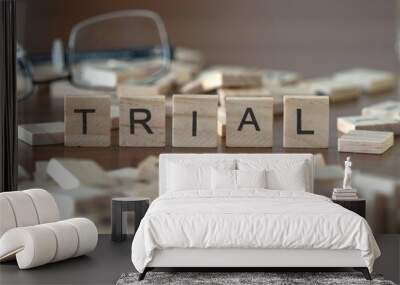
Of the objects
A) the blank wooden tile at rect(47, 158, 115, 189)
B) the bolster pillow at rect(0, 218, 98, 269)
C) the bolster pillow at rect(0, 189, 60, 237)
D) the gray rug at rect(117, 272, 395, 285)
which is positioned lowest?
the gray rug at rect(117, 272, 395, 285)

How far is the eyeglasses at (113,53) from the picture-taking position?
24.2ft

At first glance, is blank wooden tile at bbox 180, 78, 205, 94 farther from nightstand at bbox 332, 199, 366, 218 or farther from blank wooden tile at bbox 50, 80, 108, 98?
nightstand at bbox 332, 199, 366, 218

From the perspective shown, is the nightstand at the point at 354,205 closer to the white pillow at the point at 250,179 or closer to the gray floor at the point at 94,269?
the gray floor at the point at 94,269

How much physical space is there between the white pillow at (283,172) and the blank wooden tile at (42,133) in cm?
118

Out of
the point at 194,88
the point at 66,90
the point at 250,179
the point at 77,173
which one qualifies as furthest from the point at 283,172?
the point at 66,90

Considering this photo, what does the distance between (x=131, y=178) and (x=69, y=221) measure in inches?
40.1

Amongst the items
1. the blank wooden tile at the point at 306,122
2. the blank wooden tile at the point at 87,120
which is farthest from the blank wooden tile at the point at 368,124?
the blank wooden tile at the point at 87,120

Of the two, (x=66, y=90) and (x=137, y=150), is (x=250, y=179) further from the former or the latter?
(x=66, y=90)

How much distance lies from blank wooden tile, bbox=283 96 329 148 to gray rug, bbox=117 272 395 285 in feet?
4.02

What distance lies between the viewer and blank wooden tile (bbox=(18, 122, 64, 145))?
7.27 metres

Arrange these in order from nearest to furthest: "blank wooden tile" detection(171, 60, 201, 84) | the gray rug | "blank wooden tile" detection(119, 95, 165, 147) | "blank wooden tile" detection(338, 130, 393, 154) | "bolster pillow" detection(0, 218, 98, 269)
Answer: the gray rug
"bolster pillow" detection(0, 218, 98, 269)
"blank wooden tile" detection(338, 130, 393, 154)
"blank wooden tile" detection(119, 95, 165, 147)
"blank wooden tile" detection(171, 60, 201, 84)

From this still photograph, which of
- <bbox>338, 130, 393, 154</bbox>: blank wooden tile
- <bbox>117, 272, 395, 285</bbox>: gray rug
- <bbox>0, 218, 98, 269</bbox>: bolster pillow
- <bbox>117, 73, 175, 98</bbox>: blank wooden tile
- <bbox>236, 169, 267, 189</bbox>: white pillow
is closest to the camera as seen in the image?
<bbox>117, 272, 395, 285</bbox>: gray rug

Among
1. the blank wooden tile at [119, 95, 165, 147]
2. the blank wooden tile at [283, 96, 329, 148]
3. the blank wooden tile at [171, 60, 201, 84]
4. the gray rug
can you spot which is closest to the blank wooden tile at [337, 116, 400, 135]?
the blank wooden tile at [283, 96, 329, 148]

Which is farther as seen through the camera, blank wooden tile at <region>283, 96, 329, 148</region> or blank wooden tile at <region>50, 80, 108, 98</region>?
blank wooden tile at <region>50, 80, 108, 98</region>
